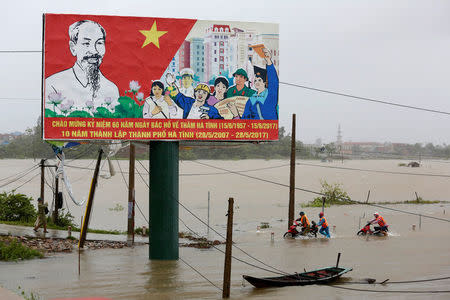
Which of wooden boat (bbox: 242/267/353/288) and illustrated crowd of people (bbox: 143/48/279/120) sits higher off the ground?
illustrated crowd of people (bbox: 143/48/279/120)

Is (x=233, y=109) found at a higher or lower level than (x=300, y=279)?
higher

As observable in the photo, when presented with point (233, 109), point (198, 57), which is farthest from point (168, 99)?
point (233, 109)

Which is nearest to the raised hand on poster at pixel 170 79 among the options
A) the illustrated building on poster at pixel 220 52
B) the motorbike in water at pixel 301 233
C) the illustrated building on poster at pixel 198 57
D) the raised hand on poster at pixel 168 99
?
the illustrated building on poster at pixel 220 52

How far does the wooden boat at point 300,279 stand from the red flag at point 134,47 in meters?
6.43

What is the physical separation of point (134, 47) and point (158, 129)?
2.52 metres

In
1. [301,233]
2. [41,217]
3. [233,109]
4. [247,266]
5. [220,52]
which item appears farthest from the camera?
[301,233]

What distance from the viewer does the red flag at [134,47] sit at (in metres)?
16.4

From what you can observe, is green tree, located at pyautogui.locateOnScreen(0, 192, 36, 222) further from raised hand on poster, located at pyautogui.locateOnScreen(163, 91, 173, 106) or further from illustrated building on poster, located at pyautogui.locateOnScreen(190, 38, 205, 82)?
illustrated building on poster, located at pyautogui.locateOnScreen(190, 38, 205, 82)

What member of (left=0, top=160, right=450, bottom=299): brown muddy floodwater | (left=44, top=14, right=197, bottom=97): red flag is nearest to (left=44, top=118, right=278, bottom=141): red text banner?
(left=44, top=14, right=197, bottom=97): red flag

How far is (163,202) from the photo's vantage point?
16922 mm

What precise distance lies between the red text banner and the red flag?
993 mm

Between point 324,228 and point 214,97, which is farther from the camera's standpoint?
point 324,228

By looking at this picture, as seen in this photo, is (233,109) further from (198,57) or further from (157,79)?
(157,79)

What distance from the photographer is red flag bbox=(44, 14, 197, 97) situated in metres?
16.4
